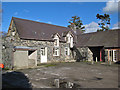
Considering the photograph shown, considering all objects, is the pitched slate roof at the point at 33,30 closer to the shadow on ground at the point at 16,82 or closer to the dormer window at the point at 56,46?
the dormer window at the point at 56,46

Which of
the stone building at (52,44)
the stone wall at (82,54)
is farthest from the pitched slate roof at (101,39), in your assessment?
the stone wall at (82,54)

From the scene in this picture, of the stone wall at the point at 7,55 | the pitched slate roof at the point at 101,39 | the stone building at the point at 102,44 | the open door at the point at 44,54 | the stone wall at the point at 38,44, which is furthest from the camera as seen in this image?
the pitched slate roof at the point at 101,39

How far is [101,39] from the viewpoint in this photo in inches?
965

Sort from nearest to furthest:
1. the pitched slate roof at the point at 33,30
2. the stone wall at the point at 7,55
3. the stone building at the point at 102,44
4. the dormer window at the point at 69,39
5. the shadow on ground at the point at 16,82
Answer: the shadow on ground at the point at 16,82 → the stone wall at the point at 7,55 → the pitched slate roof at the point at 33,30 → the stone building at the point at 102,44 → the dormer window at the point at 69,39

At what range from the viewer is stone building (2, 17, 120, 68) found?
1702 centimetres

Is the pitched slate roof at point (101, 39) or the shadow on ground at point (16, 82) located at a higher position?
the pitched slate roof at point (101, 39)

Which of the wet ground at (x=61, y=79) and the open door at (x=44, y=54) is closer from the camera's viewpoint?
the wet ground at (x=61, y=79)

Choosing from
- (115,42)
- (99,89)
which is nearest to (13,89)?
(99,89)

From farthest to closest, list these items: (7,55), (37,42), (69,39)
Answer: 1. (69,39)
2. (37,42)
3. (7,55)

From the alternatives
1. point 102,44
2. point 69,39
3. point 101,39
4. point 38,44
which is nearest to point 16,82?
point 38,44

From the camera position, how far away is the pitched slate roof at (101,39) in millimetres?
22177

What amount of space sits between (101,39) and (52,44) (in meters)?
9.38

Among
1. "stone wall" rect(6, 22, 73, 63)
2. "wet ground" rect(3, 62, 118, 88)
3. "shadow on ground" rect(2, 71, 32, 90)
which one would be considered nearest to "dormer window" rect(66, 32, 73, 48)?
"stone wall" rect(6, 22, 73, 63)

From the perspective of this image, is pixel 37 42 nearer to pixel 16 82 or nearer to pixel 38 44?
pixel 38 44
